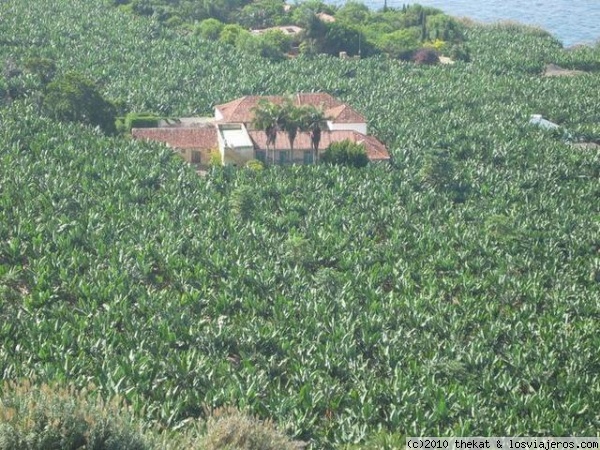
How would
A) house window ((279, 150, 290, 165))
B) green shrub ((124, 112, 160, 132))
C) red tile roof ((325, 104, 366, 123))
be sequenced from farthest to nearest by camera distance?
red tile roof ((325, 104, 366, 123)), green shrub ((124, 112, 160, 132)), house window ((279, 150, 290, 165))

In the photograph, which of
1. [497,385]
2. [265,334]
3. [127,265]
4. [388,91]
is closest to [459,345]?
[497,385]

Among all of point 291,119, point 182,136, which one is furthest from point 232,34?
point 291,119

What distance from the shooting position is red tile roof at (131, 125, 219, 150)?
1694 inches

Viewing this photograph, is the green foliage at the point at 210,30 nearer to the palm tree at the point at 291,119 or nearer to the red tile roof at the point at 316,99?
the red tile roof at the point at 316,99

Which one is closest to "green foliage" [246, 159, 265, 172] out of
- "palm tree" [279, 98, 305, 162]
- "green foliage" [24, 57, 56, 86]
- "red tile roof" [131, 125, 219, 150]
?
"palm tree" [279, 98, 305, 162]

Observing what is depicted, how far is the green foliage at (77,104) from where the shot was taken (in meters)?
43.6

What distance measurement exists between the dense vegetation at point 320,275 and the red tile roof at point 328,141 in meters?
1.07

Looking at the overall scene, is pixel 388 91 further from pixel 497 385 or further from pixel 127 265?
pixel 497 385

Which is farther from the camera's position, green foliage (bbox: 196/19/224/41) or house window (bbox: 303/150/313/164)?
green foliage (bbox: 196/19/224/41)

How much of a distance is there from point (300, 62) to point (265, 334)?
41441 mm

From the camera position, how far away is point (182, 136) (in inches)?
1716

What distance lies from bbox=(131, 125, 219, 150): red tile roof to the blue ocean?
62504 mm

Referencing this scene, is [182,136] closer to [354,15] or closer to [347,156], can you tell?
[347,156]

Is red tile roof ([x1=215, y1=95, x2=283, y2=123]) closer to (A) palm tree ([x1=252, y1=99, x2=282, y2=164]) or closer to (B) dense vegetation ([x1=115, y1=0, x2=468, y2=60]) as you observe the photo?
(A) palm tree ([x1=252, y1=99, x2=282, y2=164])
